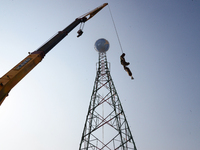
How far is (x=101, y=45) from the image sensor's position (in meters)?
14.9

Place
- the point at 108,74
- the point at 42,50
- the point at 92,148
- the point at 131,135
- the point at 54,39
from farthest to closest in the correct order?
the point at 108,74 → the point at 92,148 → the point at 131,135 → the point at 54,39 → the point at 42,50

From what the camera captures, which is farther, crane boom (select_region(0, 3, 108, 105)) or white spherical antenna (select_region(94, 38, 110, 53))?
white spherical antenna (select_region(94, 38, 110, 53))

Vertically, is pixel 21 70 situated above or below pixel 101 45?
below

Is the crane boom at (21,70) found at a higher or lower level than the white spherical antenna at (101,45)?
lower

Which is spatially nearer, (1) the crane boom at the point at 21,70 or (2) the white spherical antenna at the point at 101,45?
(1) the crane boom at the point at 21,70

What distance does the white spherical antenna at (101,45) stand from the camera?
588 inches

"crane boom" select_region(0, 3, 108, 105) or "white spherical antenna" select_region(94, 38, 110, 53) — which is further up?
"white spherical antenna" select_region(94, 38, 110, 53)

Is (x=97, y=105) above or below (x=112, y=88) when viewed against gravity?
below

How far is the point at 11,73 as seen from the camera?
181 inches

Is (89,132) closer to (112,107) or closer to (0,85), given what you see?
(112,107)

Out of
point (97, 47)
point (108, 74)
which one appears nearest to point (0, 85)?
point (108, 74)

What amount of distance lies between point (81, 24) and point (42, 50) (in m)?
5.78

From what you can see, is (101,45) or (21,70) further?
(101,45)

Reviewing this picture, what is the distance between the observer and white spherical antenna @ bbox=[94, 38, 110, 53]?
14945 mm
